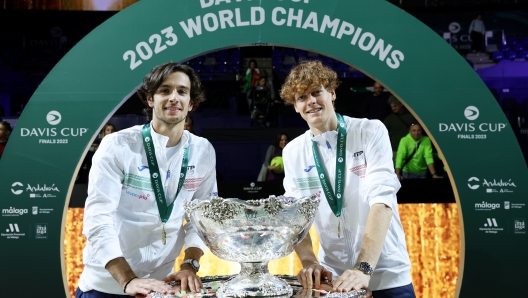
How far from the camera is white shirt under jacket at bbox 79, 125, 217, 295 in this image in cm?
221

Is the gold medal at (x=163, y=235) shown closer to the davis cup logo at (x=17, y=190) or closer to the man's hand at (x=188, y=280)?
the man's hand at (x=188, y=280)

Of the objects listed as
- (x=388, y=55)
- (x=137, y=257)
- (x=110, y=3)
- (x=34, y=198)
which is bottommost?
(x=137, y=257)

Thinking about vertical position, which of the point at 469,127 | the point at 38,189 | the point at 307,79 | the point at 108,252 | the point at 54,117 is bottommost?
the point at 108,252

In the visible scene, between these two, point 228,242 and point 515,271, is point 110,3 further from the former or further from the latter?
point 228,242

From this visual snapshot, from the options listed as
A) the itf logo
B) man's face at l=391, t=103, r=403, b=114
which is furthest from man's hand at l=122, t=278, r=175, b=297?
man's face at l=391, t=103, r=403, b=114

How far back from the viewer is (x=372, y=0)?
3232 mm

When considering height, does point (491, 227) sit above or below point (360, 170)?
below

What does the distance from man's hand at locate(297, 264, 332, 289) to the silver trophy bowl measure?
141 mm

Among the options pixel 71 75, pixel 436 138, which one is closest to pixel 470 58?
pixel 436 138

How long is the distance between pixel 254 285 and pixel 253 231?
0.56 feet

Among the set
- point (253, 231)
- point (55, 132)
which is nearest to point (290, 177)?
point (253, 231)

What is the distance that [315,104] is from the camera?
231 cm

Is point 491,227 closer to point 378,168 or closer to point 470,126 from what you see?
point 470,126

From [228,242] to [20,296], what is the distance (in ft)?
7.75
